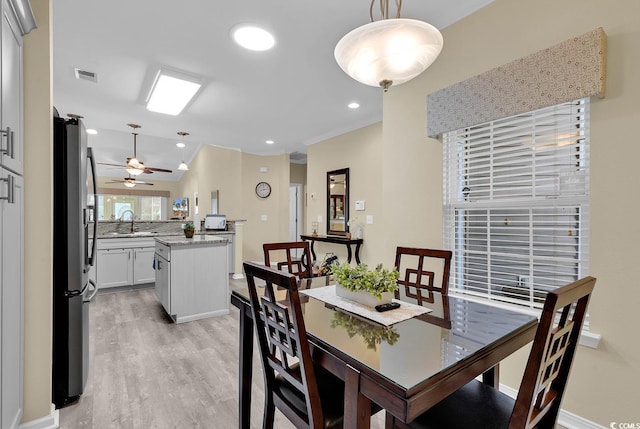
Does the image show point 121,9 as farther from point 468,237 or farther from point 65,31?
point 468,237

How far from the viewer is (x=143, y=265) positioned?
480 cm

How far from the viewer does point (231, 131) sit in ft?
16.8

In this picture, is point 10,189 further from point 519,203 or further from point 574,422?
point 574,422

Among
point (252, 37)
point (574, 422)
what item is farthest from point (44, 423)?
point (574, 422)

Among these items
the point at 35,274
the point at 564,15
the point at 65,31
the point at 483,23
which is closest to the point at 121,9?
the point at 65,31

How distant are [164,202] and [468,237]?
41.6 feet

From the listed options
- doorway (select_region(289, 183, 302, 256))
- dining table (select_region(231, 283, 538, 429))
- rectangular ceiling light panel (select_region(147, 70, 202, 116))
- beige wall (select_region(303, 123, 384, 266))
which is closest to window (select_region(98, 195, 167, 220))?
doorway (select_region(289, 183, 302, 256))

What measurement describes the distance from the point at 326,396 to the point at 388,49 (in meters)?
1.45

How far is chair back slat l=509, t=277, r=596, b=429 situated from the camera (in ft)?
2.84

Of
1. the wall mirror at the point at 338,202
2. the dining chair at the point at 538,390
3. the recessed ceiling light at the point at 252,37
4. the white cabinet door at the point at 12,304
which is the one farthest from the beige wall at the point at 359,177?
the white cabinet door at the point at 12,304

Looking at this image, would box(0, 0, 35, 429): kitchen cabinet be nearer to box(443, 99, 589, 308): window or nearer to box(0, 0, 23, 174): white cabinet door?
box(0, 0, 23, 174): white cabinet door

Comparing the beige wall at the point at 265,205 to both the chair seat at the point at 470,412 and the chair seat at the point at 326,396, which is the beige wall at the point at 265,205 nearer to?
the chair seat at the point at 326,396

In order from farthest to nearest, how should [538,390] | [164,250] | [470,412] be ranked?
[164,250]
[470,412]
[538,390]

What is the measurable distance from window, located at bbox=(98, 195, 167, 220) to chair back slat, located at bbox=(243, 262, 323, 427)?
502 inches
